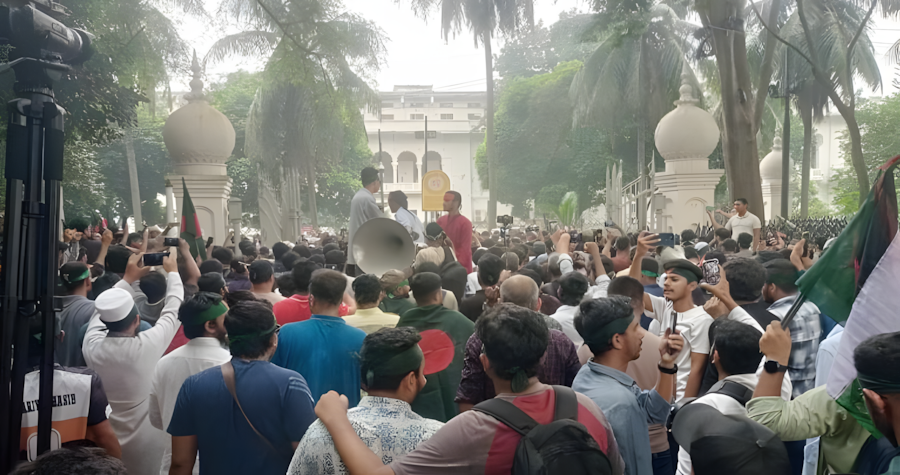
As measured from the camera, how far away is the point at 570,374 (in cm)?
389

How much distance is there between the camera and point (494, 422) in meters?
2.38

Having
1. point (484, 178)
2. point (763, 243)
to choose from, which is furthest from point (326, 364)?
point (484, 178)

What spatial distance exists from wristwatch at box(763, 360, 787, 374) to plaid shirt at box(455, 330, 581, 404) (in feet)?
3.37

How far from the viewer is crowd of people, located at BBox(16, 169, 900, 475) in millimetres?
2393

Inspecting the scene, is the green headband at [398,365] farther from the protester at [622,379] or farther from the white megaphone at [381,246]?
the white megaphone at [381,246]

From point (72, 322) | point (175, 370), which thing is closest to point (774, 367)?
point (175, 370)

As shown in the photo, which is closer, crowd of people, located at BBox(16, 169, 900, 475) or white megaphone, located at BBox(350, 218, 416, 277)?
crowd of people, located at BBox(16, 169, 900, 475)

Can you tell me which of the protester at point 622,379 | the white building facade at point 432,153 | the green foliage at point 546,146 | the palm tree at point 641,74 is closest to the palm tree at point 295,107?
the palm tree at point 641,74

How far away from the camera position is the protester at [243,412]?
3176 millimetres

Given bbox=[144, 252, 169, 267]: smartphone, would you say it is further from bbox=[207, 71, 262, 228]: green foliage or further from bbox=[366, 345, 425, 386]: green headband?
bbox=[207, 71, 262, 228]: green foliage

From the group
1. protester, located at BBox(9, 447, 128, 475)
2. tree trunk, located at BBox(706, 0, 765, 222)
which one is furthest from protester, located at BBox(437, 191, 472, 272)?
tree trunk, located at BBox(706, 0, 765, 222)

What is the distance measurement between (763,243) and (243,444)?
32.6 feet

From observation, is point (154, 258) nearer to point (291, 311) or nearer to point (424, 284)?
point (291, 311)

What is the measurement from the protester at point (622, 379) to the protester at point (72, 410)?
210 centimetres
